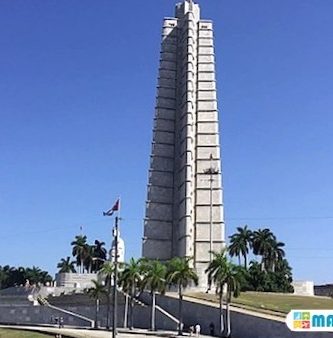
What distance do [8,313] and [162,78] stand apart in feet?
150

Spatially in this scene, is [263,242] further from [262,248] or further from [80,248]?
[80,248]

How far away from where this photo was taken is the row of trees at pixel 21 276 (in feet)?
502

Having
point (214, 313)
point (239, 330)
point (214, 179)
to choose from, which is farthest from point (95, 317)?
point (214, 179)

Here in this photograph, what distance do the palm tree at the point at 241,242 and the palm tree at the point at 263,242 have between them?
1255mm

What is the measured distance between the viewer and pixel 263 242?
11294 cm

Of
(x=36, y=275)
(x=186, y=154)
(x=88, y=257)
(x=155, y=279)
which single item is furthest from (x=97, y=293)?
(x=36, y=275)

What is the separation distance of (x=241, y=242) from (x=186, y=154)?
2237 centimetres

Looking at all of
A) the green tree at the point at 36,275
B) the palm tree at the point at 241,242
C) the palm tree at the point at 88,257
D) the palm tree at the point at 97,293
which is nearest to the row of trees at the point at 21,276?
the green tree at the point at 36,275

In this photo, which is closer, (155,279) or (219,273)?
(219,273)

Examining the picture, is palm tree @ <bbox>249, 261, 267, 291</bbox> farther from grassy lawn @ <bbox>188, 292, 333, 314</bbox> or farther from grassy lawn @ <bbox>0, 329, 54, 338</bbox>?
grassy lawn @ <bbox>0, 329, 54, 338</bbox>

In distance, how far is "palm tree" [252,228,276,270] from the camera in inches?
4439

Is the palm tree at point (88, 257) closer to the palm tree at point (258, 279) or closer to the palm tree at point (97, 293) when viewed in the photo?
the palm tree at point (258, 279)

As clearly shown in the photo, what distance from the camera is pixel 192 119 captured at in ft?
336

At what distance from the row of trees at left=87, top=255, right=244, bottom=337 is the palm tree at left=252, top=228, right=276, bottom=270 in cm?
4191
